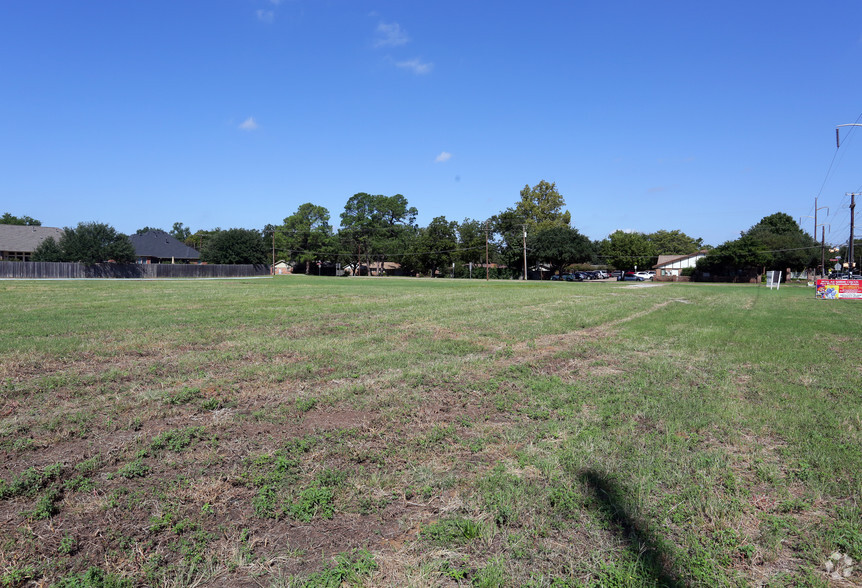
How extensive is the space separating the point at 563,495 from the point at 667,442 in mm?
1625

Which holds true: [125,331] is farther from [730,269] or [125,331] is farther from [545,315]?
[730,269]

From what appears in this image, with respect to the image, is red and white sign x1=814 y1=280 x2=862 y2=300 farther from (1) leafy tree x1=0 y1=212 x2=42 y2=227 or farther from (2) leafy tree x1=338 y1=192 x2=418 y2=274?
(1) leafy tree x1=0 y1=212 x2=42 y2=227

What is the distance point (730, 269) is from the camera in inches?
3073

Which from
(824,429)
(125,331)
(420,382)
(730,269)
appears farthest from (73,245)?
(730,269)

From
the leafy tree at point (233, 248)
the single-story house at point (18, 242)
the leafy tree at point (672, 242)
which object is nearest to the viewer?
the single-story house at point (18, 242)

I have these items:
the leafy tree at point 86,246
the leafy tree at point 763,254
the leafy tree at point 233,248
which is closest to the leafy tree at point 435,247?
the leafy tree at point 233,248

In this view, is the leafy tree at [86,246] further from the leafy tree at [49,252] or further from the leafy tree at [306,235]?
the leafy tree at [306,235]

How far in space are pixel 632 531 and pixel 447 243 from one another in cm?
9300

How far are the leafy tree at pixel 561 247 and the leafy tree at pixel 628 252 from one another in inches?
702

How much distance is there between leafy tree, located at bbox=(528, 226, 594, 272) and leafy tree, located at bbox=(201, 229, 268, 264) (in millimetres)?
48175

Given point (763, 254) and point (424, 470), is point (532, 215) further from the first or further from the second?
point (424, 470)

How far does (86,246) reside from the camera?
58.9 m

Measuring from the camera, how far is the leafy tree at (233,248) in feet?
268

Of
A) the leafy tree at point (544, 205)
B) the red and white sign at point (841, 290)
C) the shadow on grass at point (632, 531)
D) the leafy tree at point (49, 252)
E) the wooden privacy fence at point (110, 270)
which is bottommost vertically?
Result: the shadow on grass at point (632, 531)
